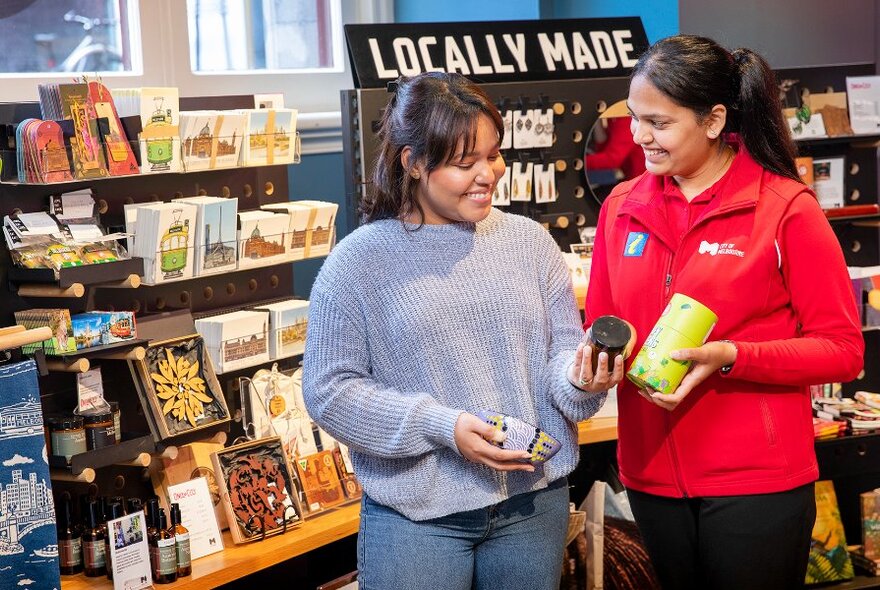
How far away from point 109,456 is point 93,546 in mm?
221

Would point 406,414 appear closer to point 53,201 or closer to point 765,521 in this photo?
→ point 765,521

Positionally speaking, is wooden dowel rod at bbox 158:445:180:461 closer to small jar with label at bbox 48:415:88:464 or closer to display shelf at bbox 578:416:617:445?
small jar with label at bbox 48:415:88:464

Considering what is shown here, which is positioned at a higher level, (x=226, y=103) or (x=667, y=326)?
(x=226, y=103)

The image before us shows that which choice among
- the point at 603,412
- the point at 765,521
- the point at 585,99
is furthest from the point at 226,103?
the point at 765,521

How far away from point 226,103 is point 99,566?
1.41 m

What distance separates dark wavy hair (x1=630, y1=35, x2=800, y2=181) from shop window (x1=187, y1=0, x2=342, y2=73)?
2.57 meters

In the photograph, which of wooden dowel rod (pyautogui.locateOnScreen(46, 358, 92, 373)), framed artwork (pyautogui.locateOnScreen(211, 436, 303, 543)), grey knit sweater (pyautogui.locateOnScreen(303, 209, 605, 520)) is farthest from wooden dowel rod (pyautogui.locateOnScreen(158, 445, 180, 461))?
grey knit sweater (pyautogui.locateOnScreen(303, 209, 605, 520))

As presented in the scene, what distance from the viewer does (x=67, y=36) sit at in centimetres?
407

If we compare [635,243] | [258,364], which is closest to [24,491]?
[258,364]

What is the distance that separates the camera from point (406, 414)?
202cm

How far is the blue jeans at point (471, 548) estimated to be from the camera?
2.06 m

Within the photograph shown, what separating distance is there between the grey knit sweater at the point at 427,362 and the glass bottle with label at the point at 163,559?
92cm

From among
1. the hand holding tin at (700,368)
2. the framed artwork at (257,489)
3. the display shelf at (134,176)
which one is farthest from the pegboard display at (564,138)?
the hand holding tin at (700,368)

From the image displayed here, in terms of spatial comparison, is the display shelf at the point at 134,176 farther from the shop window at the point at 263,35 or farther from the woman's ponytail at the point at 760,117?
the woman's ponytail at the point at 760,117
